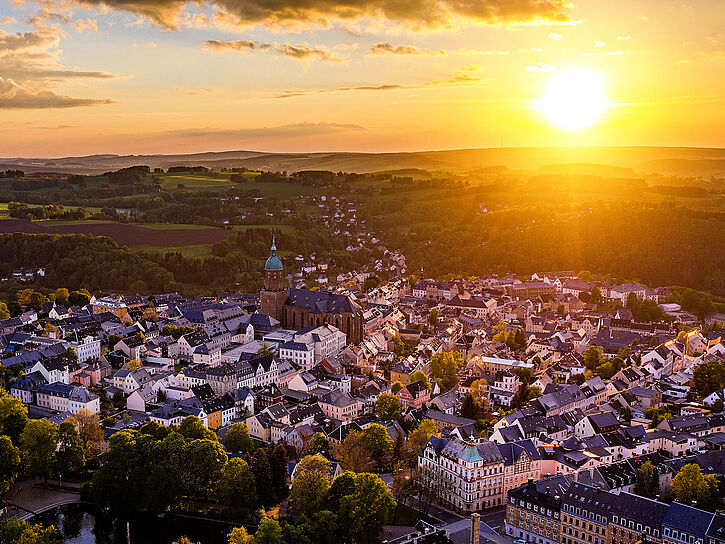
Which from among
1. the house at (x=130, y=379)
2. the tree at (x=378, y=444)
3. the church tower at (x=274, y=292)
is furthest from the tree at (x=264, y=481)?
the church tower at (x=274, y=292)

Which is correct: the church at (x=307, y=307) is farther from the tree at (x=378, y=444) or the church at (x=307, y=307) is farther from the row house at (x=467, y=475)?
the row house at (x=467, y=475)

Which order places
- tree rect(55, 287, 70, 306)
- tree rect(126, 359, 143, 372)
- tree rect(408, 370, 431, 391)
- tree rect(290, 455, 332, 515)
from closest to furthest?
tree rect(290, 455, 332, 515)
tree rect(408, 370, 431, 391)
tree rect(126, 359, 143, 372)
tree rect(55, 287, 70, 306)

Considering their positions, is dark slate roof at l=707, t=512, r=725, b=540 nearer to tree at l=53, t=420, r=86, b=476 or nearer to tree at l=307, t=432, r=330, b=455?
tree at l=307, t=432, r=330, b=455

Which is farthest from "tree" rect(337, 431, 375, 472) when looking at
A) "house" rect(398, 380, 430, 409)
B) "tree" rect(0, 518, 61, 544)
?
"tree" rect(0, 518, 61, 544)

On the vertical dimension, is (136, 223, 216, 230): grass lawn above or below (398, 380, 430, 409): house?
above

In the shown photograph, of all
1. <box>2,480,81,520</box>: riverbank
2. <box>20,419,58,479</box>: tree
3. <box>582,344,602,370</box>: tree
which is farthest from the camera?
<box>582,344,602,370</box>: tree

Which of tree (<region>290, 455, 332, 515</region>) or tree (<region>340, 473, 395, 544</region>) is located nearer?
tree (<region>340, 473, 395, 544</region>)

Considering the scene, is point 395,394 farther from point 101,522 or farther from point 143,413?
point 101,522
